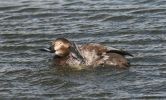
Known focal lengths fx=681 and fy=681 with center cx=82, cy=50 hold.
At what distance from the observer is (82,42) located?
11977 mm

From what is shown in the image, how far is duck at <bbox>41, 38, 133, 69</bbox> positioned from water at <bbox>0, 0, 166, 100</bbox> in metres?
0.17

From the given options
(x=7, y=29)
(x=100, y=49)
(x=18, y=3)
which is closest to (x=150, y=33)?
(x=100, y=49)

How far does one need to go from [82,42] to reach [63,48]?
3.96ft

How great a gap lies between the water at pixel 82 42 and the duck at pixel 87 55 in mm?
173

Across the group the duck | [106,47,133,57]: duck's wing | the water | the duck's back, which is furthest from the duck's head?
[106,47,133,57]: duck's wing

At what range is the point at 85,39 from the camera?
12.2 metres

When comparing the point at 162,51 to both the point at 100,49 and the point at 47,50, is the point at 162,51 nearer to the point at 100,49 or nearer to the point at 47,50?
the point at 100,49

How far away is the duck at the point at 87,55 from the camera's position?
34.5 ft

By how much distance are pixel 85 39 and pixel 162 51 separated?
1.62m

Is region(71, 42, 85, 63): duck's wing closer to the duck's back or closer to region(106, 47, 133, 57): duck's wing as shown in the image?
the duck's back

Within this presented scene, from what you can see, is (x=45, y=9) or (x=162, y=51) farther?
(x=45, y=9)


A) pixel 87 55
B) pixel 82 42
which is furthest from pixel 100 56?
pixel 82 42

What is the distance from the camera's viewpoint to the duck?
34.5ft

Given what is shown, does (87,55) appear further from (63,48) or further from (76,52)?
(63,48)
